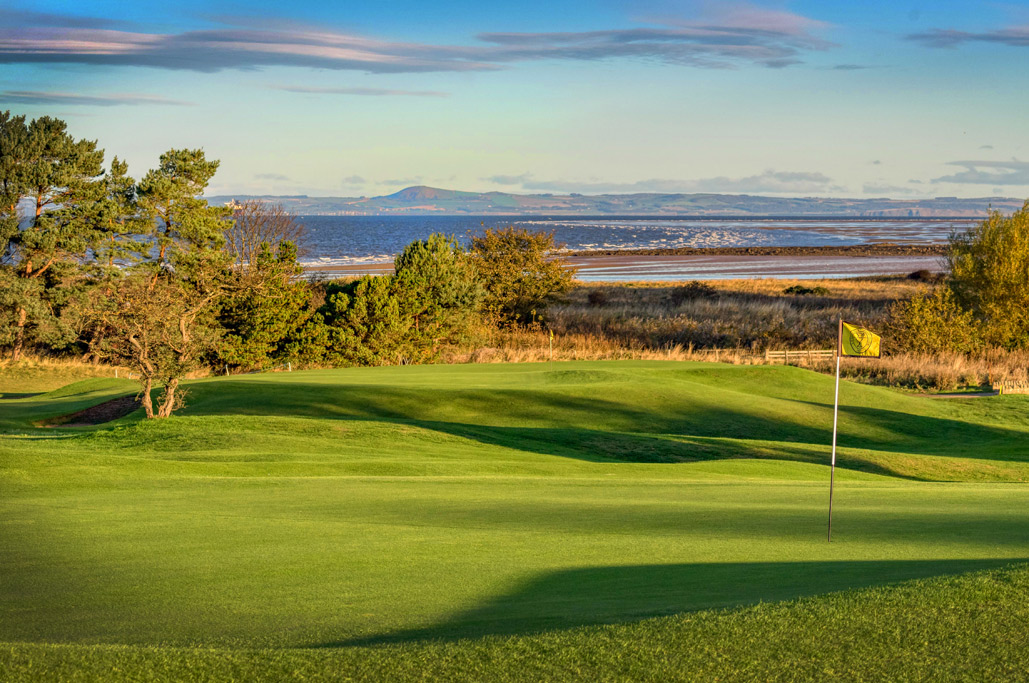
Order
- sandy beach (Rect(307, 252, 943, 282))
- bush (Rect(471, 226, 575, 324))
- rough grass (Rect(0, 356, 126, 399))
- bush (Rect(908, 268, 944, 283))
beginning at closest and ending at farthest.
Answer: rough grass (Rect(0, 356, 126, 399)) < bush (Rect(471, 226, 575, 324)) < bush (Rect(908, 268, 944, 283)) < sandy beach (Rect(307, 252, 943, 282))

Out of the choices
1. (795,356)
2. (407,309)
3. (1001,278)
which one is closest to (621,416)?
(795,356)

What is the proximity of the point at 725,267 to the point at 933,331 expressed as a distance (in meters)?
72.7

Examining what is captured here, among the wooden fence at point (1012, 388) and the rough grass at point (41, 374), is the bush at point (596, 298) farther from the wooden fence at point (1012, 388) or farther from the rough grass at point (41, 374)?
the wooden fence at point (1012, 388)

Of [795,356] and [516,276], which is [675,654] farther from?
[516,276]

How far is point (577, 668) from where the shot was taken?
13.7 ft

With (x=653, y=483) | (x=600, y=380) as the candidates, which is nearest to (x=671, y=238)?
(x=600, y=380)

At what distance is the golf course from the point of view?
4.26 metres

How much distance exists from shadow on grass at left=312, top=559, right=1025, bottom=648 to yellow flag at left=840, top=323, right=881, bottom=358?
3.01m

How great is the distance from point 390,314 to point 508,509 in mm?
30746

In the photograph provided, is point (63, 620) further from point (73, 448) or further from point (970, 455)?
point (970, 455)

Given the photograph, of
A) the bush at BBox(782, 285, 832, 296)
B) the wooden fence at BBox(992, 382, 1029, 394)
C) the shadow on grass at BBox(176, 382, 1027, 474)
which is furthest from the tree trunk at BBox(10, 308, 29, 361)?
the bush at BBox(782, 285, 832, 296)

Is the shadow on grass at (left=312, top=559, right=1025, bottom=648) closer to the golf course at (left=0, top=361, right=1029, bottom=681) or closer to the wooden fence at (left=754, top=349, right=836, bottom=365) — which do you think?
the golf course at (left=0, top=361, right=1029, bottom=681)

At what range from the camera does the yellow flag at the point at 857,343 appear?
8.89 meters

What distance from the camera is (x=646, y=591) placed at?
5.59m
